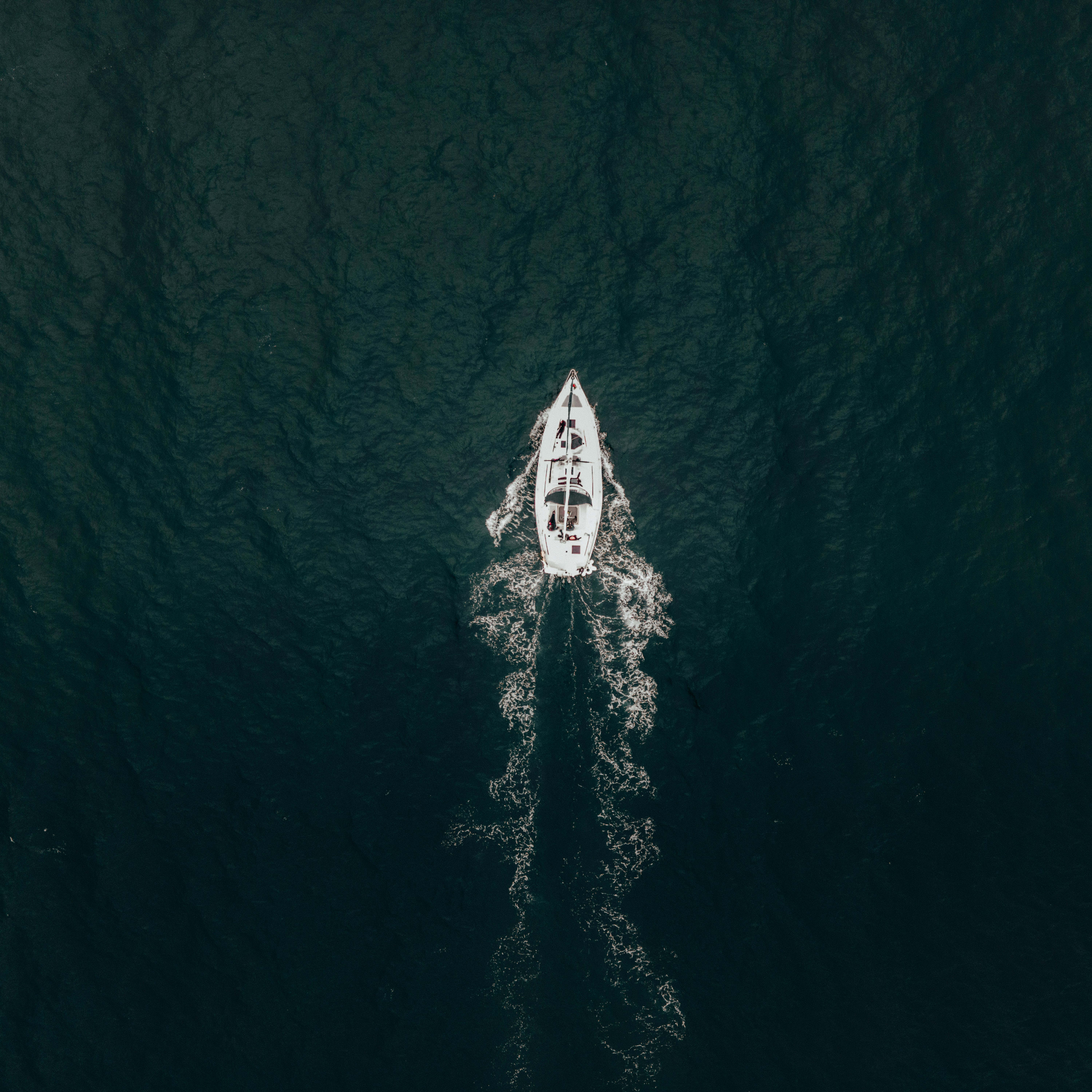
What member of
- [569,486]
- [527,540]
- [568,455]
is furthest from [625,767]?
[568,455]

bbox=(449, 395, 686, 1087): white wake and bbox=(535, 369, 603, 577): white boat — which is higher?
bbox=(535, 369, 603, 577): white boat

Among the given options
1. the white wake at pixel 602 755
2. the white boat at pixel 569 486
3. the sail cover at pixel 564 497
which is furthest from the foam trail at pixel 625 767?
the sail cover at pixel 564 497

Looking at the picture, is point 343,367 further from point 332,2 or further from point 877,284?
point 877,284

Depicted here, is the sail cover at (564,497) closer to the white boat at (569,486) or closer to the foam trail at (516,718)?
the white boat at (569,486)

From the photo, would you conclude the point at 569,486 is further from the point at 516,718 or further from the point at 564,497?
the point at 516,718

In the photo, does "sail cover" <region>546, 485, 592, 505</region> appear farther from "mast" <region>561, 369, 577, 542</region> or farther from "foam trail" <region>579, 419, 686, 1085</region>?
"foam trail" <region>579, 419, 686, 1085</region>

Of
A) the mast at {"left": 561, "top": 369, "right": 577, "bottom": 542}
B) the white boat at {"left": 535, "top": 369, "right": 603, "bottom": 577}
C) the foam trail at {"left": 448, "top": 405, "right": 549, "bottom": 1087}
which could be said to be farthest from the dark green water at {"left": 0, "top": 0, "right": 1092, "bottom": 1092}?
the white boat at {"left": 535, "top": 369, "right": 603, "bottom": 577}

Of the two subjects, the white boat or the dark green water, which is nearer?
the dark green water
